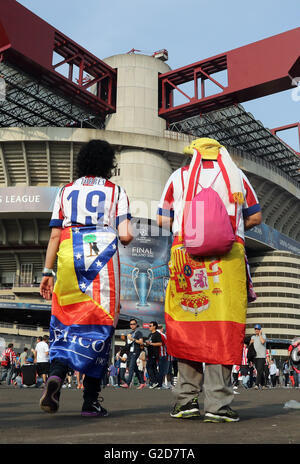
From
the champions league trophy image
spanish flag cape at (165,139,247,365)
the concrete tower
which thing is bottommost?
spanish flag cape at (165,139,247,365)

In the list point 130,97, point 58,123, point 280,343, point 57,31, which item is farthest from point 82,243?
point 280,343

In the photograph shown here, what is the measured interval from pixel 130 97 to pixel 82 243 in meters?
39.6

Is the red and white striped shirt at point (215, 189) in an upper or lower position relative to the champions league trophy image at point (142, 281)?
lower

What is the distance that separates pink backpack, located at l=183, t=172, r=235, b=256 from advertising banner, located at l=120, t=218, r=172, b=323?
3213 cm

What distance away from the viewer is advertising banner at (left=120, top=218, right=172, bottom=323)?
117 ft

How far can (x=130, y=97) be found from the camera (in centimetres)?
4172

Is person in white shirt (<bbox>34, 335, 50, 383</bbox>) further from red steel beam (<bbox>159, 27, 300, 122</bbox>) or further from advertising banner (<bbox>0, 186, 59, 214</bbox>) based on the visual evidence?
red steel beam (<bbox>159, 27, 300, 122</bbox>)

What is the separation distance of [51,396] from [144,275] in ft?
108

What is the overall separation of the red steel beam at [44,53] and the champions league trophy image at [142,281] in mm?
13625

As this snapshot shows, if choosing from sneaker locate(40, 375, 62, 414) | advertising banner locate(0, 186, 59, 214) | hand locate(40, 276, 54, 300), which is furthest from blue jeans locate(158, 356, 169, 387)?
advertising banner locate(0, 186, 59, 214)

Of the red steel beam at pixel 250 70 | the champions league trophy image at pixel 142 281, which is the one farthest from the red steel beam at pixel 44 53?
the champions league trophy image at pixel 142 281

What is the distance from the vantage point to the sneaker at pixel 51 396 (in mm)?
3209

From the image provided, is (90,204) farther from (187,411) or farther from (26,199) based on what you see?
(26,199)
